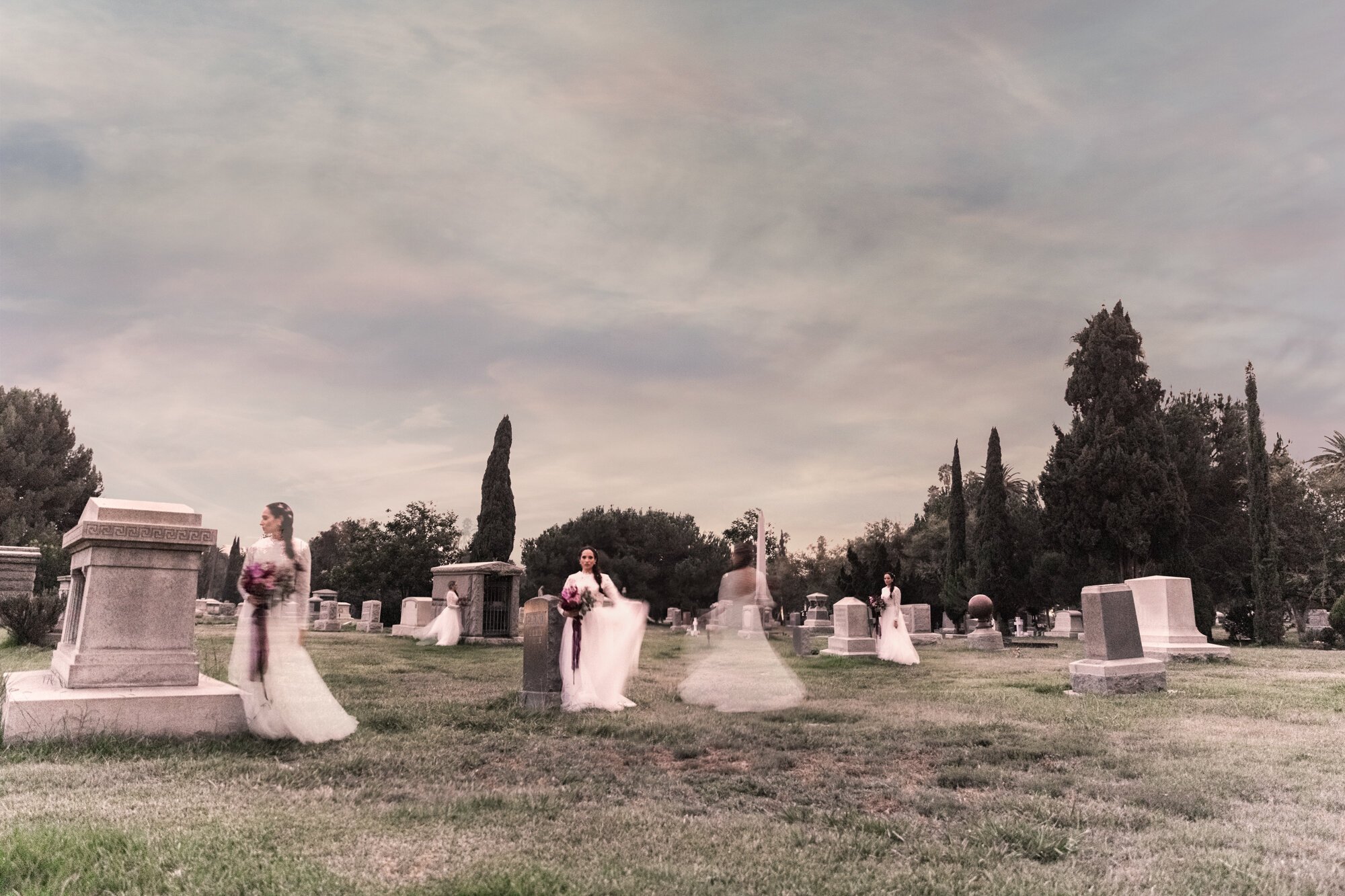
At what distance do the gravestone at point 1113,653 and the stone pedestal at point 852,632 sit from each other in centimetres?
744

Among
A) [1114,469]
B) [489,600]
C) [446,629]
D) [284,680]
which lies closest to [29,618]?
[446,629]

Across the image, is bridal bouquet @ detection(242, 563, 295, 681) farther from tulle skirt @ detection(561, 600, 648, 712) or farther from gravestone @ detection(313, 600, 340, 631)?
gravestone @ detection(313, 600, 340, 631)

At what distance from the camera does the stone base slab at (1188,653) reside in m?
16.3

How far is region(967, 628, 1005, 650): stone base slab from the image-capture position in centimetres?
2200

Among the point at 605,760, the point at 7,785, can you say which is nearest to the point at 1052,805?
the point at 605,760

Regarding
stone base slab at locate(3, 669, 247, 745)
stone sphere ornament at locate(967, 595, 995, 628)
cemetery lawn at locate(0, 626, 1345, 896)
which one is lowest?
cemetery lawn at locate(0, 626, 1345, 896)

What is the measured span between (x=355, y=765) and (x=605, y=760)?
6.24ft

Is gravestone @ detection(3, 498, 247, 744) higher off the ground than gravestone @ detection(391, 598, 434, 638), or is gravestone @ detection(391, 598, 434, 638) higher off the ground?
gravestone @ detection(3, 498, 247, 744)

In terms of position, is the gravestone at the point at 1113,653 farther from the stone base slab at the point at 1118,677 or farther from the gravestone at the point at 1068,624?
the gravestone at the point at 1068,624

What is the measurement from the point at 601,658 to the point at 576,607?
0.72 meters

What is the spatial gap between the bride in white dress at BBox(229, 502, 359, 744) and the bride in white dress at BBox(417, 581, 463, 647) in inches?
628

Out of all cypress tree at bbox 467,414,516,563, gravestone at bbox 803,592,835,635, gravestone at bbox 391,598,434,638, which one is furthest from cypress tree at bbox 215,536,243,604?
gravestone at bbox 803,592,835,635

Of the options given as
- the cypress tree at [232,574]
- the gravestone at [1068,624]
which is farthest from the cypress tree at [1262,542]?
the cypress tree at [232,574]

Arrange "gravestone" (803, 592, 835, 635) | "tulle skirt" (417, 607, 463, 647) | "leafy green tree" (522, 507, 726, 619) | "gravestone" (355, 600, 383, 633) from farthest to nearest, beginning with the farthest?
"leafy green tree" (522, 507, 726, 619), "gravestone" (803, 592, 835, 635), "gravestone" (355, 600, 383, 633), "tulle skirt" (417, 607, 463, 647)
